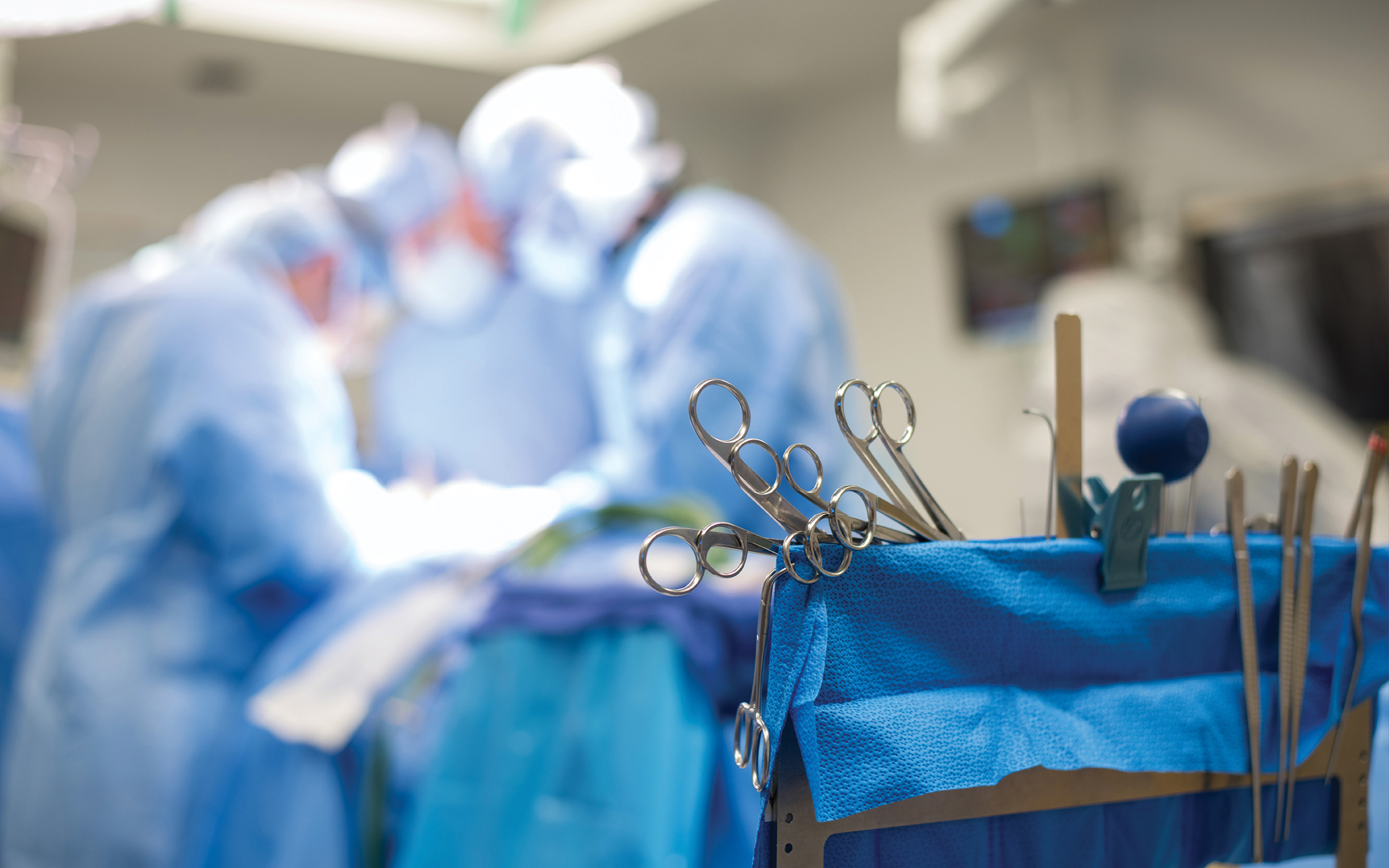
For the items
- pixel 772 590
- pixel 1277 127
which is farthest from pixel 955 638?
pixel 1277 127

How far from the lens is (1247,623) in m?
0.53

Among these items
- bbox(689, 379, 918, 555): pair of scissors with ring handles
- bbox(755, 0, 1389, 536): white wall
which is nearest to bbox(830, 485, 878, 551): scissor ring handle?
bbox(689, 379, 918, 555): pair of scissors with ring handles

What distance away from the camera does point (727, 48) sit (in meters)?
3.39

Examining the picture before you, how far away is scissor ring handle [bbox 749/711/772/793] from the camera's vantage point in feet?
1.34

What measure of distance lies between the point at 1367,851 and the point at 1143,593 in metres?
0.28

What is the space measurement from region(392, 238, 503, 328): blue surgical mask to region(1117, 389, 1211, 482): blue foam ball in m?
1.94

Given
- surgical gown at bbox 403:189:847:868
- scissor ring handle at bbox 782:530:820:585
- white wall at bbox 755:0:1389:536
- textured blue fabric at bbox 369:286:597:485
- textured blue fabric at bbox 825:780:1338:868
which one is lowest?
surgical gown at bbox 403:189:847:868

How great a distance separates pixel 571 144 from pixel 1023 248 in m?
2.00

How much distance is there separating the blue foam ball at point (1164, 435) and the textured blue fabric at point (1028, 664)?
4 cm

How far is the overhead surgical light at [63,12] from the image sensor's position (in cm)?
100

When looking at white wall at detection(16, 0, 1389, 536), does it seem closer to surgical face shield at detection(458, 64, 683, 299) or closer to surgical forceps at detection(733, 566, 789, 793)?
surgical face shield at detection(458, 64, 683, 299)

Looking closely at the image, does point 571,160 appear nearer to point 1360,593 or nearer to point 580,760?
point 580,760

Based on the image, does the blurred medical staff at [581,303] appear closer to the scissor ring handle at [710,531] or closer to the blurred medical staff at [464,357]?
the blurred medical staff at [464,357]

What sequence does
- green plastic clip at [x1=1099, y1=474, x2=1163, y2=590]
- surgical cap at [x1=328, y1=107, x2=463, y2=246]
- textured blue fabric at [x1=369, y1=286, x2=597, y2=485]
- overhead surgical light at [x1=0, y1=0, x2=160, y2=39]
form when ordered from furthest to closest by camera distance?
textured blue fabric at [x1=369, y1=286, x2=597, y2=485] < surgical cap at [x1=328, y1=107, x2=463, y2=246] < overhead surgical light at [x1=0, y1=0, x2=160, y2=39] < green plastic clip at [x1=1099, y1=474, x2=1163, y2=590]
